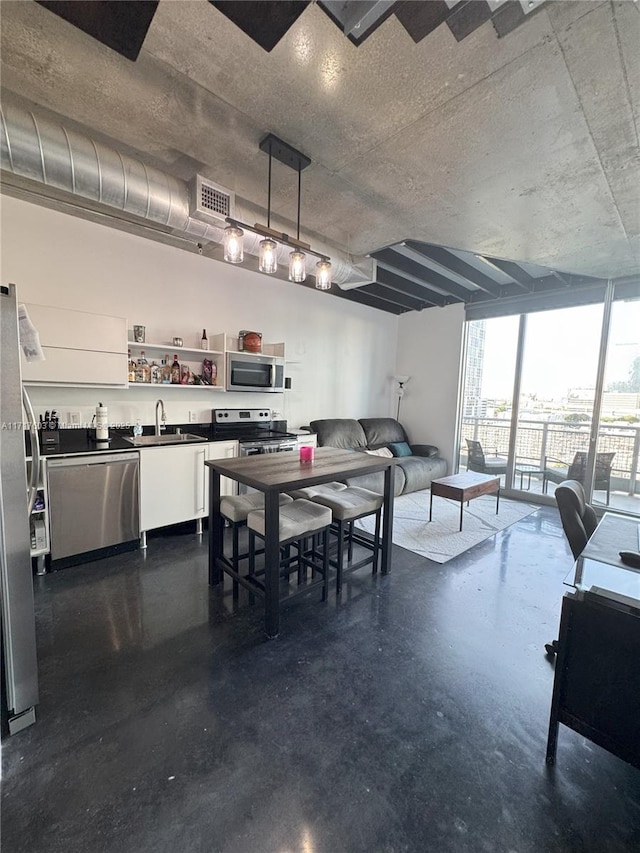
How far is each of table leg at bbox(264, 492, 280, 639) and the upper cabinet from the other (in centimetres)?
197

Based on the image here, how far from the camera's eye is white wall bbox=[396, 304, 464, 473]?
5457 millimetres

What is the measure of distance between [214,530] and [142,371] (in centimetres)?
180

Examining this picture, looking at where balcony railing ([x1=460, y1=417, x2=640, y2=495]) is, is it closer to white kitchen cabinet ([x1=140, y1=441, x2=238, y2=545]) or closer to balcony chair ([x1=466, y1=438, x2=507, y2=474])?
balcony chair ([x1=466, y1=438, x2=507, y2=474])

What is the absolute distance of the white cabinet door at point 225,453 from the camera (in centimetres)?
331

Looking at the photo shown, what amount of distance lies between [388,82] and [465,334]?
431 cm

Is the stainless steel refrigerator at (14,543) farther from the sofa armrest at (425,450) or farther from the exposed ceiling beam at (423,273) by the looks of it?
the sofa armrest at (425,450)

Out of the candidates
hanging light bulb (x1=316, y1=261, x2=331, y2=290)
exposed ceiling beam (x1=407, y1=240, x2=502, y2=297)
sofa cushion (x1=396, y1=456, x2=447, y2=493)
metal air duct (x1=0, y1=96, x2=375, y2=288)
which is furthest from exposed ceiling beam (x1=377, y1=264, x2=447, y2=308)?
sofa cushion (x1=396, y1=456, x2=447, y2=493)

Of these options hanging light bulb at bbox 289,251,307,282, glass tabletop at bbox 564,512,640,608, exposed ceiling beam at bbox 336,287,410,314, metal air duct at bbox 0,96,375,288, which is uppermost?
exposed ceiling beam at bbox 336,287,410,314

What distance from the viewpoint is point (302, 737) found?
138 centimetres

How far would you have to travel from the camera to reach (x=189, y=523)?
3.41 metres

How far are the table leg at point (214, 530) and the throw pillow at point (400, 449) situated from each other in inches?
138

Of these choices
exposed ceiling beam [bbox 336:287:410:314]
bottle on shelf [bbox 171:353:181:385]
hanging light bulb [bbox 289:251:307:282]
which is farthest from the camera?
exposed ceiling beam [bbox 336:287:410:314]

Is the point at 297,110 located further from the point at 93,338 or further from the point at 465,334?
the point at 465,334

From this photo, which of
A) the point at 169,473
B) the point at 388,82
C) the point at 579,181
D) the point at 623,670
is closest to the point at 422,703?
the point at 623,670
